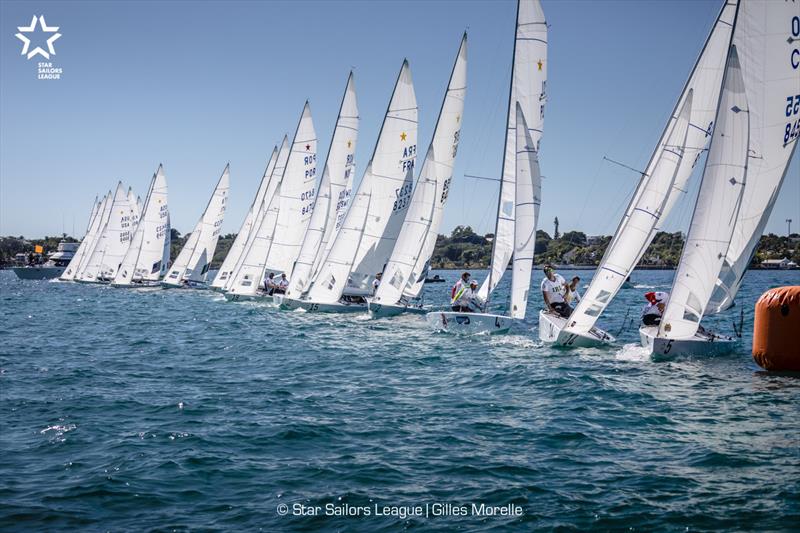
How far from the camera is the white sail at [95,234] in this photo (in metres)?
55.7

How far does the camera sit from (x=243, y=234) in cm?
4084

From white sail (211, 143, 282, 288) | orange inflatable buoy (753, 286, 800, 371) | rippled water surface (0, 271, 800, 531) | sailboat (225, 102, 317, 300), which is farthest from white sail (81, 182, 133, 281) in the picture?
orange inflatable buoy (753, 286, 800, 371)

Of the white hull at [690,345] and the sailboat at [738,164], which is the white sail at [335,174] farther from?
the white hull at [690,345]

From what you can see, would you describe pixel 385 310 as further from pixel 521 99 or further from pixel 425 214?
pixel 521 99

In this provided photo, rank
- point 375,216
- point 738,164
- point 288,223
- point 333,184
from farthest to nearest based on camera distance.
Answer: point 288,223, point 333,184, point 375,216, point 738,164

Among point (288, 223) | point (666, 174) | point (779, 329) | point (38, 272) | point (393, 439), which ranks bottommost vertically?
point (393, 439)

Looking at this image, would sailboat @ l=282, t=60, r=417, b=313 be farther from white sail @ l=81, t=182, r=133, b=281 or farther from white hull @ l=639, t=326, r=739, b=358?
white sail @ l=81, t=182, r=133, b=281


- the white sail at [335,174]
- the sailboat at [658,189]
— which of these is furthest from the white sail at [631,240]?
the white sail at [335,174]

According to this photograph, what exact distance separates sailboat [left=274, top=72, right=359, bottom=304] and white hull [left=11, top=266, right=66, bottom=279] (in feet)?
156

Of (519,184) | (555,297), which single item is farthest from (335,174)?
(555,297)

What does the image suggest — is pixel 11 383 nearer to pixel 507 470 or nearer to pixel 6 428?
pixel 6 428

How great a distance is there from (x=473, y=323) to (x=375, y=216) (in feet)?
25.2

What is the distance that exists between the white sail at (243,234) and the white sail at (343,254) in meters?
14.3

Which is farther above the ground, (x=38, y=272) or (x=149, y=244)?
(x=149, y=244)
